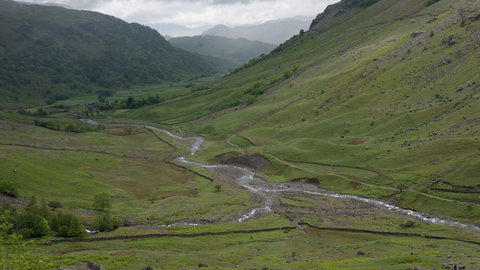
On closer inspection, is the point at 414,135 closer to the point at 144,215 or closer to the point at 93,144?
the point at 144,215

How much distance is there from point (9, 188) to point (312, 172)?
76.1m

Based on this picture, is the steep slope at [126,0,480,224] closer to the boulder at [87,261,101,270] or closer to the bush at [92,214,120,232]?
the bush at [92,214,120,232]

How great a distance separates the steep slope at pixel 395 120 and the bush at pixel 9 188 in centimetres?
6850

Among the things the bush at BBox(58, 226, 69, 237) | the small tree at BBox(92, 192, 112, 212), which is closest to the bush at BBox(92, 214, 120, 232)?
the bush at BBox(58, 226, 69, 237)

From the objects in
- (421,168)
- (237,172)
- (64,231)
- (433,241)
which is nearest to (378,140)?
(421,168)

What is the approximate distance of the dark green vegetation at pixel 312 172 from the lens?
50281 mm

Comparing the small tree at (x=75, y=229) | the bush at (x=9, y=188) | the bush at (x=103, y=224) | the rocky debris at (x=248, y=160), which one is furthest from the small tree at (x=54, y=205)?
the rocky debris at (x=248, y=160)

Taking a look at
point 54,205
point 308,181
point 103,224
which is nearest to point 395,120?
point 308,181

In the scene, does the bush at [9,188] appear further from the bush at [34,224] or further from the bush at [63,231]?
the bush at [63,231]

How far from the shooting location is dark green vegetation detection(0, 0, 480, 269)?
165 ft

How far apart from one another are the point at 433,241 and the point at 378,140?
188ft

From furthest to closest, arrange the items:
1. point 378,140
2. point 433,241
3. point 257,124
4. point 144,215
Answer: point 257,124 < point 378,140 < point 144,215 < point 433,241

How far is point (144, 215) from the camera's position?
69375 millimetres

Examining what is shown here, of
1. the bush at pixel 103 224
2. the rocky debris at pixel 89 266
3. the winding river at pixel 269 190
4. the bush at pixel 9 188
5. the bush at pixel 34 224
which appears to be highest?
the bush at pixel 9 188
